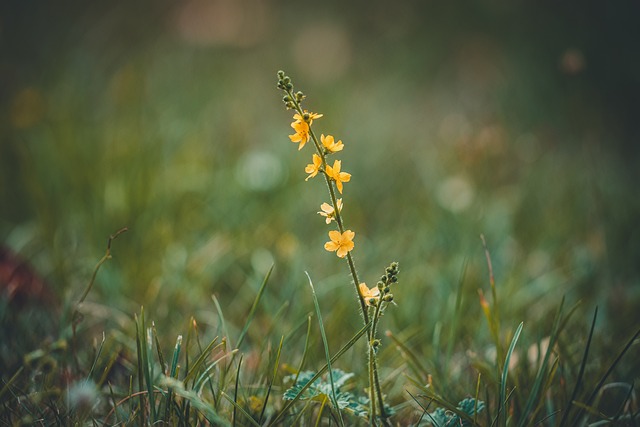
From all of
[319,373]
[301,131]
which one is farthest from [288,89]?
[319,373]

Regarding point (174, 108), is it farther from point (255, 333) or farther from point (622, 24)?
point (622, 24)

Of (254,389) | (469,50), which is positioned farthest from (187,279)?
(469,50)

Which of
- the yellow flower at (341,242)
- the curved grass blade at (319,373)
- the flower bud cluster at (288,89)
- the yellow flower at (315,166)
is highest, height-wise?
the flower bud cluster at (288,89)

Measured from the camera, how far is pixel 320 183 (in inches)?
107

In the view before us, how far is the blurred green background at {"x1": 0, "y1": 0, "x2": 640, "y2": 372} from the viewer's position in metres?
1.80

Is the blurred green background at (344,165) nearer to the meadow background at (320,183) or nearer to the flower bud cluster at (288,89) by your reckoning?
the meadow background at (320,183)

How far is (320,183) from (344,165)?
0.31 meters

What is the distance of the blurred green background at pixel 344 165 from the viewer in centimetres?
180

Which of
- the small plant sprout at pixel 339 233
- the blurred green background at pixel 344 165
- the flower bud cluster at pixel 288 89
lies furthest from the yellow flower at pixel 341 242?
the blurred green background at pixel 344 165

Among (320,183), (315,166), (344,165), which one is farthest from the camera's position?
(344,165)

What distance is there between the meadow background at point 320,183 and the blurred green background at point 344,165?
0.04 ft

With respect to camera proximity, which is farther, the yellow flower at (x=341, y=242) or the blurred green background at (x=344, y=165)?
the blurred green background at (x=344, y=165)

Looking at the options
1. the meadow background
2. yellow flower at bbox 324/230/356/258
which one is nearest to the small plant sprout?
yellow flower at bbox 324/230/356/258

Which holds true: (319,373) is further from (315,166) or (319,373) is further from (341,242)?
(315,166)
